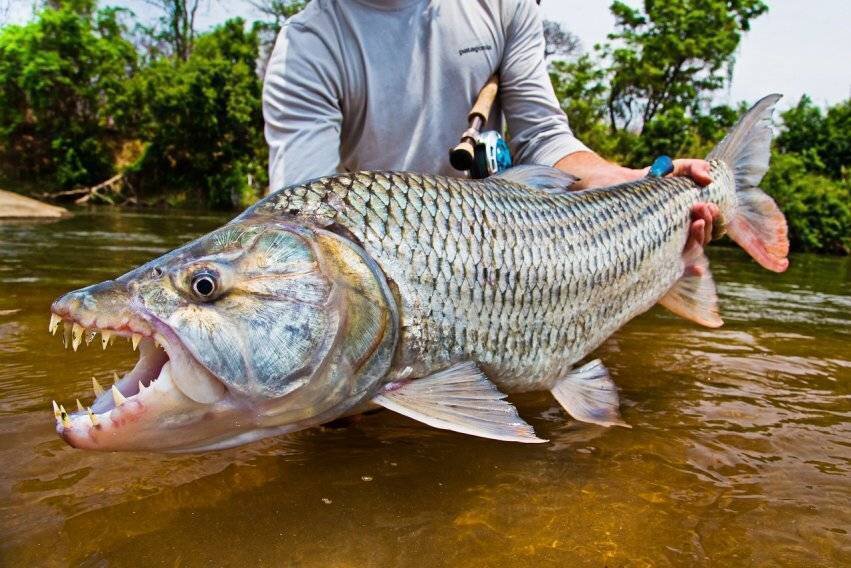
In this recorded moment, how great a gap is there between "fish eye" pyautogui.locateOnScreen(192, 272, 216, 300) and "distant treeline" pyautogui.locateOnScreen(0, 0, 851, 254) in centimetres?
2704

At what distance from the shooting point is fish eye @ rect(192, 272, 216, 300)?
1.64 m

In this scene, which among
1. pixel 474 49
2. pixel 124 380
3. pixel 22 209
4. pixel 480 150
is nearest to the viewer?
pixel 124 380

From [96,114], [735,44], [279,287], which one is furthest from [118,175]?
[279,287]

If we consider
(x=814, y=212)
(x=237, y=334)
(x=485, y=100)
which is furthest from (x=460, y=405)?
(x=814, y=212)

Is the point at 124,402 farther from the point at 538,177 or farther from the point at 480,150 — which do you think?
the point at 480,150

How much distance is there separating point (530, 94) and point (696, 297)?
4.73ft

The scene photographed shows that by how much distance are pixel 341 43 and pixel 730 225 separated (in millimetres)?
2171

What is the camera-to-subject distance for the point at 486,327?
213 cm

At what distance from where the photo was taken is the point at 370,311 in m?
1.84

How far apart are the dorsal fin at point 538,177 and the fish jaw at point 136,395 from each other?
1.42 m

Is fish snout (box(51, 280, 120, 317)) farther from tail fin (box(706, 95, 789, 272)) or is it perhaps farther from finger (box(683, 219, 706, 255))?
tail fin (box(706, 95, 789, 272))

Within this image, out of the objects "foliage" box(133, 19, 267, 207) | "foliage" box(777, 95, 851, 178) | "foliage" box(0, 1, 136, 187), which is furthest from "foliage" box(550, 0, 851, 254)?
"foliage" box(0, 1, 136, 187)

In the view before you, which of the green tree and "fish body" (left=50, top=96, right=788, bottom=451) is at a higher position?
the green tree

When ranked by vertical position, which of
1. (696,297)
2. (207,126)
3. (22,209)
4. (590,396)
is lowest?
(22,209)
